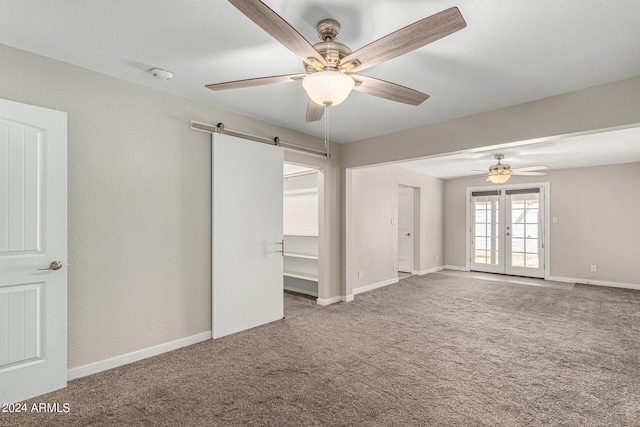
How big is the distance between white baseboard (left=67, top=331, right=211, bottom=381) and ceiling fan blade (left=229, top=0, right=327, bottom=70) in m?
2.77

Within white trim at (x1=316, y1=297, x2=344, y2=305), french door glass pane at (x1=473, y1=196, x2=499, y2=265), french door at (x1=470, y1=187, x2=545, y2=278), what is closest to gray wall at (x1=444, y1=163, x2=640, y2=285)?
french door at (x1=470, y1=187, x2=545, y2=278)

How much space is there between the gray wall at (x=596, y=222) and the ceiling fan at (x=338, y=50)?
619cm

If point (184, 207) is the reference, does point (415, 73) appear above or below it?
above

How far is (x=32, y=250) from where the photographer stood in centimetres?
229

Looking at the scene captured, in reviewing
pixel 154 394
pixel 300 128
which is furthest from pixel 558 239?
pixel 154 394

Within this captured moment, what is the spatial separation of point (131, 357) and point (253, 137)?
2.47m

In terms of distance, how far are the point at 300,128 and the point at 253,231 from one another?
148cm

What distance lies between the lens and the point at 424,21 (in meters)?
1.41

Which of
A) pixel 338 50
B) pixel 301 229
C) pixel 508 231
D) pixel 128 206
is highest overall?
pixel 338 50

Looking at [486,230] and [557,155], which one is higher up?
[557,155]

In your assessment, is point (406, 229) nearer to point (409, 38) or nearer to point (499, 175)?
point (499, 175)

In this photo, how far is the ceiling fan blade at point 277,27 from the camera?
1.33m

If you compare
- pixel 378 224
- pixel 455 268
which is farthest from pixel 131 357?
pixel 455 268

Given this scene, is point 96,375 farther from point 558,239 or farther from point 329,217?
point 558,239
